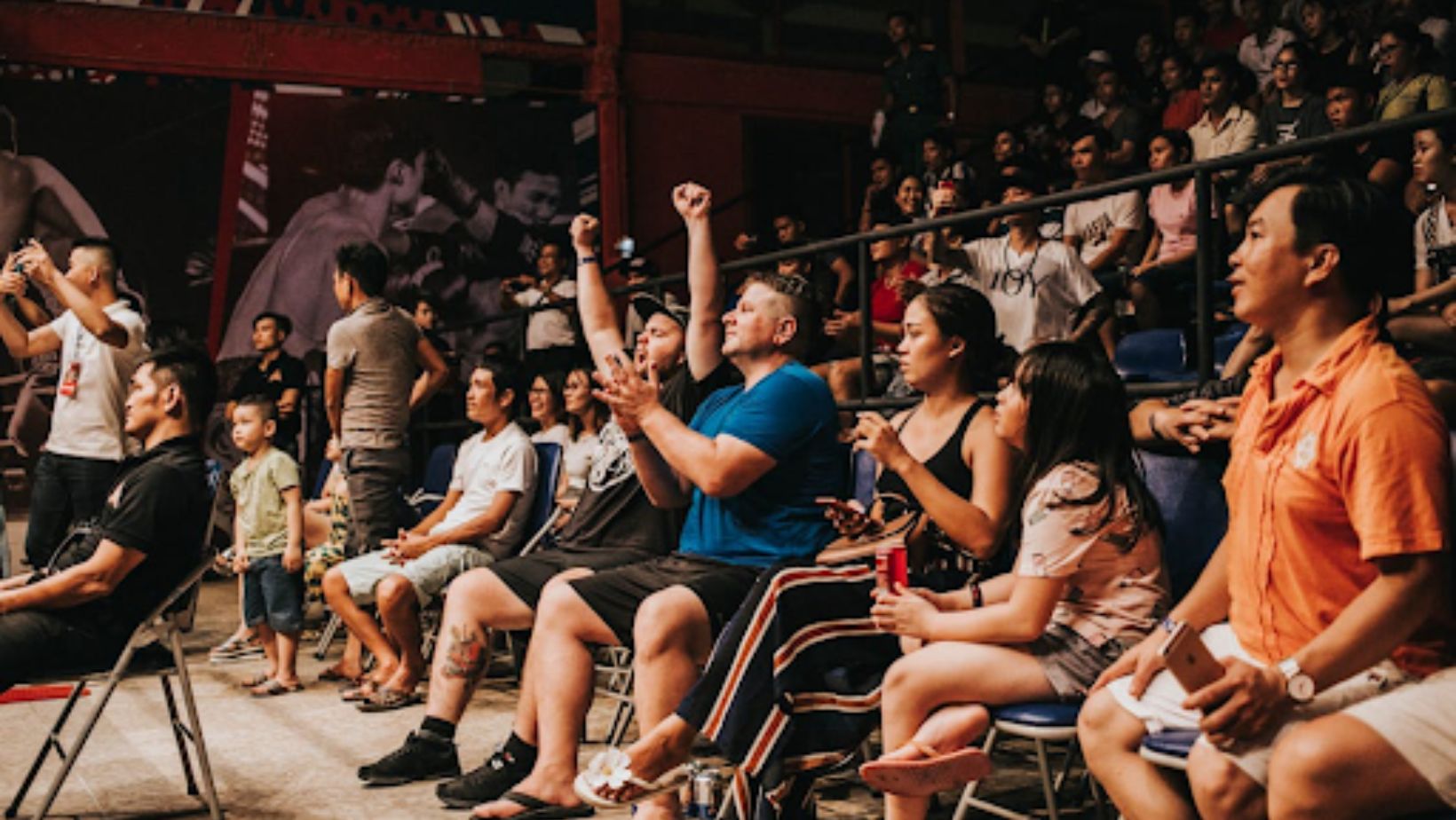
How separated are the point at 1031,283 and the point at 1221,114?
2355 mm

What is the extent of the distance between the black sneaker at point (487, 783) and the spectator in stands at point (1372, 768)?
227cm

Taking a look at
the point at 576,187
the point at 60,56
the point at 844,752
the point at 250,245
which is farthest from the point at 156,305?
the point at 844,752

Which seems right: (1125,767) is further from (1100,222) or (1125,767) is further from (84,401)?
(1100,222)

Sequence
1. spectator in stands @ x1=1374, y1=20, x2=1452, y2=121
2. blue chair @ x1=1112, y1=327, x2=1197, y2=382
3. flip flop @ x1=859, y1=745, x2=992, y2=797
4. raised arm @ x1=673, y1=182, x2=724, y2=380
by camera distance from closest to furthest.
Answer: flip flop @ x1=859, y1=745, x2=992, y2=797
raised arm @ x1=673, y1=182, x2=724, y2=380
blue chair @ x1=1112, y1=327, x2=1197, y2=382
spectator in stands @ x1=1374, y1=20, x2=1452, y2=121

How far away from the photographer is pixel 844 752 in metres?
2.92

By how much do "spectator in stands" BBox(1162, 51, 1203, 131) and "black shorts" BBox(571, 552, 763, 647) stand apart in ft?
18.3

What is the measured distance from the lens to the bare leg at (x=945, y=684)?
8.39 feet

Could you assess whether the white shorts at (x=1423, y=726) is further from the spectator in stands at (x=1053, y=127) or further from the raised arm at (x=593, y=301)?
the spectator in stands at (x=1053, y=127)

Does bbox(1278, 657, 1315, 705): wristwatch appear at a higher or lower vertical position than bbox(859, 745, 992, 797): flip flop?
higher

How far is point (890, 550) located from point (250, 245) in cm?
848

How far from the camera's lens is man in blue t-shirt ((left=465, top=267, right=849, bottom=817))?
3.15 metres

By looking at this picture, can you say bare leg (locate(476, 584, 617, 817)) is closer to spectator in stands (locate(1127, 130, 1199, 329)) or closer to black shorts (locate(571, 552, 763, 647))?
black shorts (locate(571, 552, 763, 647))

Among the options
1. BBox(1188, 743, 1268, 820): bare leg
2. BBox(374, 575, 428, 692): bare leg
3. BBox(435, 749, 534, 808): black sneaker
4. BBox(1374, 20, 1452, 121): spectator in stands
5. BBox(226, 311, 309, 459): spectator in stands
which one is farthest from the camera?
BBox(226, 311, 309, 459): spectator in stands

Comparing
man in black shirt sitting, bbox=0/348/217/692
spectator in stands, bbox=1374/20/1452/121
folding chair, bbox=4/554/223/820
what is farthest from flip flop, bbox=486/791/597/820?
spectator in stands, bbox=1374/20/1452/121
